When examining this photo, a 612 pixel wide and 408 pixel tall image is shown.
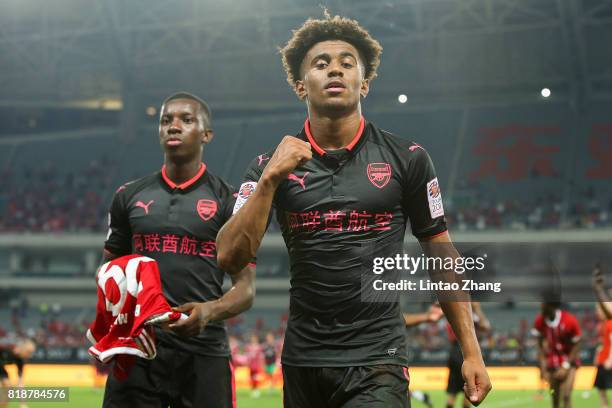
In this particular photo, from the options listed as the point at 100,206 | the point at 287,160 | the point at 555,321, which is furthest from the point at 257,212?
the point at 100,206

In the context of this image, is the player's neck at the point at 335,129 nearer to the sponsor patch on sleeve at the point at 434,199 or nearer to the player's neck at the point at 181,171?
the sponsor patch on sleeve at the point at 434,199

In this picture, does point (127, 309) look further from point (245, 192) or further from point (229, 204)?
point (245, 192)

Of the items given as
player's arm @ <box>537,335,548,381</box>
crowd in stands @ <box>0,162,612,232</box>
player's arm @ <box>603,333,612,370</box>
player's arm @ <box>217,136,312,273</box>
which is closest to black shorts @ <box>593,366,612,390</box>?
player's arm @ <box>603,333,612,370</box>

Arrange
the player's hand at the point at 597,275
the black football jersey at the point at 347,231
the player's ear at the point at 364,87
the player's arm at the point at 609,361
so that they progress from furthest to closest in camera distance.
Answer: the player's arm at the point at 609,361 < the player's hand at the point at 597,275 < the player's ear at the point at 364,87 < the black football jersey at the point at 347,231

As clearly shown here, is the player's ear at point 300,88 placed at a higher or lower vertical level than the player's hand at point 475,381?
higher

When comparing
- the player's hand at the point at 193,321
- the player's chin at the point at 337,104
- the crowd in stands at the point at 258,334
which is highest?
the crowd in stands at the point at 258,334

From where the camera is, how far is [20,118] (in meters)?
42.8

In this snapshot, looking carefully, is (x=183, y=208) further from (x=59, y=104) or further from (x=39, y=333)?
(x=59, y=104)

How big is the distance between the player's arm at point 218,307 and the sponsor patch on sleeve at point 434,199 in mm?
1217

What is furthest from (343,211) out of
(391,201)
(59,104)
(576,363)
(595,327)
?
(59,104)

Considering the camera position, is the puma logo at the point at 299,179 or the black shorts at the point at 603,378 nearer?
the puma logo at the point at 299,179

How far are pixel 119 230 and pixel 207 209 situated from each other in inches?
22.7

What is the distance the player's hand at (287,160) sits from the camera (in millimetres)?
3299

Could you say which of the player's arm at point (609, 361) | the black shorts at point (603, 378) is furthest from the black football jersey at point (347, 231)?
the black shorts at point (603, 378)
